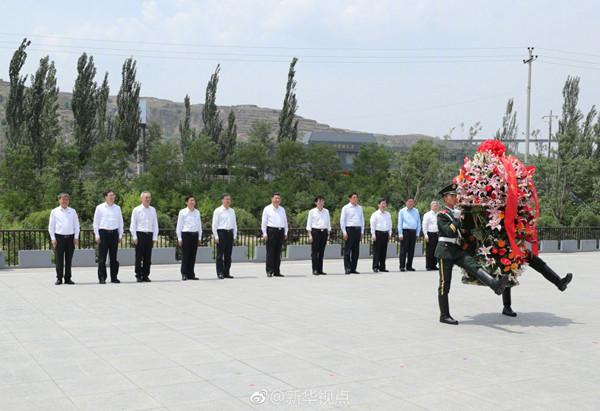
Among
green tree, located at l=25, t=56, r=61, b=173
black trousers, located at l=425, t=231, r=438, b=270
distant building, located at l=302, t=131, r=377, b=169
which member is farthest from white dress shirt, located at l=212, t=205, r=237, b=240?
distant building, located at l=302, t=131, r=377, b=169

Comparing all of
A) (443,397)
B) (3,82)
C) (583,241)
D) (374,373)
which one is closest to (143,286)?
(374,373)

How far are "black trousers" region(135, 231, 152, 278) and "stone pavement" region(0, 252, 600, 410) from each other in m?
0.93

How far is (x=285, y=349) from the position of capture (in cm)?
625

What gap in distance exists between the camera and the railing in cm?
1628

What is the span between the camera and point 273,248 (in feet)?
43.6

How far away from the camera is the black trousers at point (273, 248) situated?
13.3 meters

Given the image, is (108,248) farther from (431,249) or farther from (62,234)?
(431,249)

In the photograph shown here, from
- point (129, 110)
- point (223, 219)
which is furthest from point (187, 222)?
point (129, 110)

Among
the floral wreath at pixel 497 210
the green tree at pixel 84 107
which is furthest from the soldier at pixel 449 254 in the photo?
the green tree at pixel 84 107

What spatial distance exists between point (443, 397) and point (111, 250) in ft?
28.3

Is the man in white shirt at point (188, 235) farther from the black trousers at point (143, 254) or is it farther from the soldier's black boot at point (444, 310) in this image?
the soldier's black boot at point (444, 310)

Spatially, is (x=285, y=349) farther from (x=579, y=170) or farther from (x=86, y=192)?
(x=86, y=192)

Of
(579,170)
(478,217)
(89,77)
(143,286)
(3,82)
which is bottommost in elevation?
(143,286)

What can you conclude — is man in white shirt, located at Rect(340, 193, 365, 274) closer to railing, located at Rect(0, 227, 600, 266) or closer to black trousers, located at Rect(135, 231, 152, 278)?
railing, located at Rect(0, 227, 600, 266)
